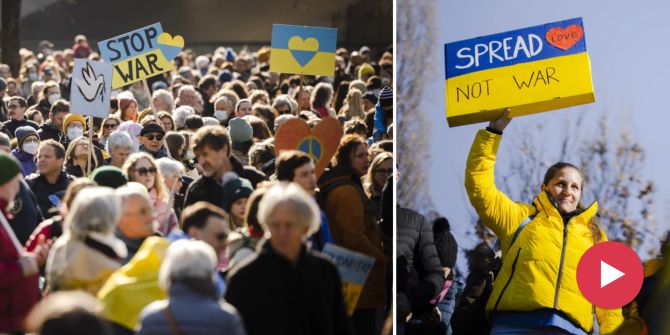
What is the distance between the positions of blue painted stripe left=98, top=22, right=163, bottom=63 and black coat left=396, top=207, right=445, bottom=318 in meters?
4.34

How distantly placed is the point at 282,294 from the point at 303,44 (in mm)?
4563

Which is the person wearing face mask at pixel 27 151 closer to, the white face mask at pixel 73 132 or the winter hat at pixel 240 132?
the white face mask at pixel 73 132

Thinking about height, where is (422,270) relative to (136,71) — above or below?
below

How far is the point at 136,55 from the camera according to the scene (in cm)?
1245

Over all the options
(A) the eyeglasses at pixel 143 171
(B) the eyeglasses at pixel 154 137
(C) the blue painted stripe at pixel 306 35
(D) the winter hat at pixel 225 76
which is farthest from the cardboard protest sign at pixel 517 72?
(D) the winter hat at pixel 225 76

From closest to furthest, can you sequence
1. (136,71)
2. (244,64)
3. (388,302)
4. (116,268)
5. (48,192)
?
1. (116,268)
2. (388,302)
3. (48,192)
4. (136,71)
5. (244,64)

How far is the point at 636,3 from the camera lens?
8438mm

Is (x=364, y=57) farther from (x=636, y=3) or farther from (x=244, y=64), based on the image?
(x=636, y=3)

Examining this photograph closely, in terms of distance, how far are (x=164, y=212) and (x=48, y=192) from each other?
4.65ft

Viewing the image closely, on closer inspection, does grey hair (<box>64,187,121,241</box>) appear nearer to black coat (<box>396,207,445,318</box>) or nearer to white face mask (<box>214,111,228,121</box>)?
black coat (<box>396,207,445,318</box>)

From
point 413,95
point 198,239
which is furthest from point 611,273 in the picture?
point 198,239

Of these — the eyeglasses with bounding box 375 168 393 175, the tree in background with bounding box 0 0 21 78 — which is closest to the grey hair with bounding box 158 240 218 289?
the eyeglasses with bounding box 375 168 393 175

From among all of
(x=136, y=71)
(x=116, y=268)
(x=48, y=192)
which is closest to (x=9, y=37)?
(x=136, y=71)

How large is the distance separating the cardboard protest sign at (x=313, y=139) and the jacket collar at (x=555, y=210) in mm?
1220
